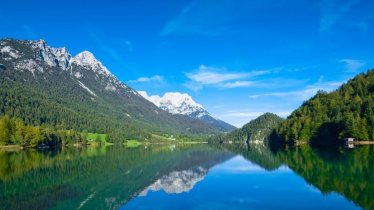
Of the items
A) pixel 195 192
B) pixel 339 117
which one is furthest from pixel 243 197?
pixel 339 117

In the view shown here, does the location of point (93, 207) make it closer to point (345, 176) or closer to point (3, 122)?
point (345, 176)

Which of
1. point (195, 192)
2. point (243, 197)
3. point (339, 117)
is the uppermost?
point (339, 117)

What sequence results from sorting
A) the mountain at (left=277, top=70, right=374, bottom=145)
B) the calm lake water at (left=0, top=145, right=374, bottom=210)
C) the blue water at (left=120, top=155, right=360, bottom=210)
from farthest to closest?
the mountain at (left=277, top=70, right=374, bottom=145) → the calm lake water at (left=0, top=145, right=374, bottom=210) → the blue water at (left=120, top=155, right=360, bottom=210)

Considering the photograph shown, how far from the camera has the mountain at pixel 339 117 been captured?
137 metres

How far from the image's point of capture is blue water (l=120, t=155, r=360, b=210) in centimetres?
3032

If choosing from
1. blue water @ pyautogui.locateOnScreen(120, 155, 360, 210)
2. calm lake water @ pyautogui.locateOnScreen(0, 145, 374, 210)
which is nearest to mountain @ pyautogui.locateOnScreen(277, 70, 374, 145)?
calm lake water @ pyautogui.locateOnScreen(0, 145, 374, 210)

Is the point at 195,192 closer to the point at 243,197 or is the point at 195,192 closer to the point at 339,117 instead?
the point at 243,197

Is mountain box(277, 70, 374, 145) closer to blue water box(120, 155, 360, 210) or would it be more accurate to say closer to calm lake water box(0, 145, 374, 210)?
calm lake water box(0, 145, 374, 210)

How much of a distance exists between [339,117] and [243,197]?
12866cm

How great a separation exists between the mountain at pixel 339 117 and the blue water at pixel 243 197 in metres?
100

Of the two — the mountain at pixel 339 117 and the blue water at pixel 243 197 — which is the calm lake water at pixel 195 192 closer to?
the blue water at pixel 243 197

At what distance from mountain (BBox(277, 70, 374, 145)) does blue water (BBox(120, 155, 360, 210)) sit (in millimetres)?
100389

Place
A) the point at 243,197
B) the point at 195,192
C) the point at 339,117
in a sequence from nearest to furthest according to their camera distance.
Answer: the point at 243,197 < the point at 195,192 < the point at 339,117

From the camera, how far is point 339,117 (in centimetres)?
15300
